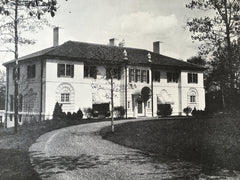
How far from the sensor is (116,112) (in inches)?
1435

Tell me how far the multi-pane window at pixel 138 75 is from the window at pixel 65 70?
7.84 meters

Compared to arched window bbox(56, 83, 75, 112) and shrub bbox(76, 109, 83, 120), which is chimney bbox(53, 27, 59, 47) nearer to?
arched window bbox(56, 83, 75, 112)

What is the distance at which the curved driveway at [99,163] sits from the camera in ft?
31.9

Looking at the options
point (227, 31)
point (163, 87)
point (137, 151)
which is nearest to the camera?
point (137, 151)

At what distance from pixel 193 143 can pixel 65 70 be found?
22322mm

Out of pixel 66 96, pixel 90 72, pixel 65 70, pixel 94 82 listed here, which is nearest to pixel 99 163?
pixel 66 96

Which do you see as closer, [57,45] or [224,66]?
[224,66]

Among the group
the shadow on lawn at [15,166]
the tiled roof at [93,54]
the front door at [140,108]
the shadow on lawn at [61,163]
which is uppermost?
the tiled roof at [93,54]

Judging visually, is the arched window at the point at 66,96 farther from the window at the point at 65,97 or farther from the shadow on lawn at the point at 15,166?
the shadow on lawn at the point at 15,166

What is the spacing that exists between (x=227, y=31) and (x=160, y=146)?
36.0 ft

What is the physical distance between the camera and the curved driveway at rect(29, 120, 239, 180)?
31.9 ft

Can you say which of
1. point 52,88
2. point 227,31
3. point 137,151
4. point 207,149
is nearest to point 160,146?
point 137,151

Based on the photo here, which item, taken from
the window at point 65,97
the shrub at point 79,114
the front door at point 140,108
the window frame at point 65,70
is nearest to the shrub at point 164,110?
the front door at point 140,108

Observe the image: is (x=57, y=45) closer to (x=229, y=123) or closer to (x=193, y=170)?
(x=229, y=123)
